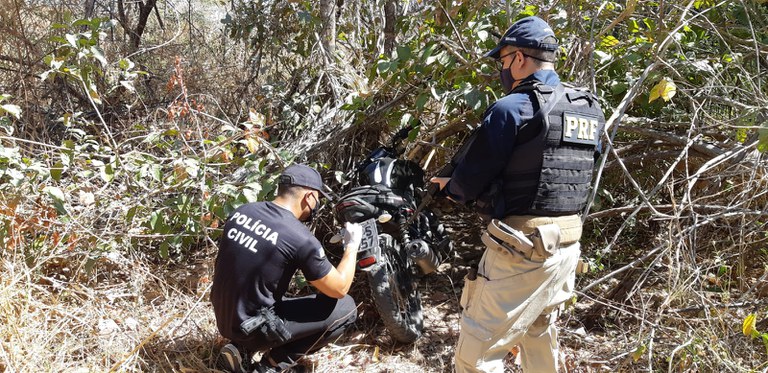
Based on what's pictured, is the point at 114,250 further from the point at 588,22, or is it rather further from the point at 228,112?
the point at 588,22

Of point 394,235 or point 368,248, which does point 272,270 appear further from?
point 394,235

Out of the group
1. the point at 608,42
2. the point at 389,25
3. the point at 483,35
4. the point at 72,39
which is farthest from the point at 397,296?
the point at 389,25

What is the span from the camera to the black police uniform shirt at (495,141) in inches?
88.0

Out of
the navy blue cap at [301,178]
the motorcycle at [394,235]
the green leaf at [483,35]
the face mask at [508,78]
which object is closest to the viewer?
the face mask at [508,78]

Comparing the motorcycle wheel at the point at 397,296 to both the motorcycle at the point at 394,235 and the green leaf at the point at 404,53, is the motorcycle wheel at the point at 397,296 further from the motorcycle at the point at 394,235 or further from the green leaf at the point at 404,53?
the green leaf at the point at 404,53

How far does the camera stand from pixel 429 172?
4281mm

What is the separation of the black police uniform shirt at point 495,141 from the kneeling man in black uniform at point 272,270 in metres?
0.77

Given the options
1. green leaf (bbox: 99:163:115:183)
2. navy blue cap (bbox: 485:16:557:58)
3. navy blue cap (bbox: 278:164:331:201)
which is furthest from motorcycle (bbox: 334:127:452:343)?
green leaf (bbox: 99:163:115:183)

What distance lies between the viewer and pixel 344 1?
4805 millimetres

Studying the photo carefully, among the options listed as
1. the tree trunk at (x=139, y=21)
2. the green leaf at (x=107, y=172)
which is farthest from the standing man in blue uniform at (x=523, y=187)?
the tree trunk at (x=139, y=21)

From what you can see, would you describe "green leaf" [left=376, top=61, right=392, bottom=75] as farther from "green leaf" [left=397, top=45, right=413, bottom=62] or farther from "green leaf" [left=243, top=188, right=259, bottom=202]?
"green leaf" [left=243, top=188, right=259, bottom=202]

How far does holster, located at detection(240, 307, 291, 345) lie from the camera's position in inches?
105

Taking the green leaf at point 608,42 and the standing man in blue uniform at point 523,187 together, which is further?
the green leaf at point 608,42

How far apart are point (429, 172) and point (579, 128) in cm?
202
